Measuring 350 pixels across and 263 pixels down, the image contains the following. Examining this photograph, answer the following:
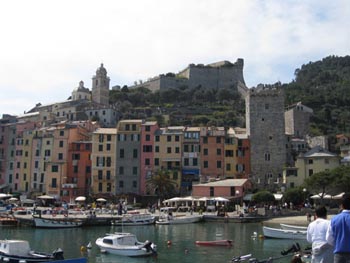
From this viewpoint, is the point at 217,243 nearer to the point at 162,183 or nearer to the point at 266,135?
the point at 162,183

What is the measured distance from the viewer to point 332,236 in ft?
27.6

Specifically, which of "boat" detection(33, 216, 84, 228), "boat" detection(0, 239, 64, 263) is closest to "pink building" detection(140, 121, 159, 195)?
"boat" detection(33, 216, 84, 228)

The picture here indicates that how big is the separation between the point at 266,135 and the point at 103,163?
24972 mm

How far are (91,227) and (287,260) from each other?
25.7 m

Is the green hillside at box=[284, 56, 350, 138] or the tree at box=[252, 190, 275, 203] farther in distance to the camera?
the green hillside at box=[284, 56, 350, 138]

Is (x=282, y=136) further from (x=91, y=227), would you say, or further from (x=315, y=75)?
(x=315, y=75)

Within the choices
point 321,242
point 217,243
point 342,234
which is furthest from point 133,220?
point 342,234

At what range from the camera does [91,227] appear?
46.7 m

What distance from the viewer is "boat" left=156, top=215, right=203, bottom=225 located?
4812 centimetres

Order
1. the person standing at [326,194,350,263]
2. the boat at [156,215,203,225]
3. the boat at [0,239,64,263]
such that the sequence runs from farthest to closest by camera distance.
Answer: the boat at [156,215,203,225], the boat at [0,239,64,263], the person standing at [326,194,350,263]

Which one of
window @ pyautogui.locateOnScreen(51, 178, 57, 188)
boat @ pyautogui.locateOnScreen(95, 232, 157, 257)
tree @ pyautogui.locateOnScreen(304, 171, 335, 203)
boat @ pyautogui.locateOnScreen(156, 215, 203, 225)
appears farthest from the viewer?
window @ pyautogui.locateOnScreen(51, 178, 57, 188)

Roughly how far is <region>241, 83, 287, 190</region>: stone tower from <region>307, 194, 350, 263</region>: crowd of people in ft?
190

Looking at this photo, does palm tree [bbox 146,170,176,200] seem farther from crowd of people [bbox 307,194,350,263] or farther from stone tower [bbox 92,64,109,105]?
stone tower [bbox 92,64,109,105]

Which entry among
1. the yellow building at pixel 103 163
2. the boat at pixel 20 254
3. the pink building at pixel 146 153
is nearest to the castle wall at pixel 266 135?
the pink building at pixel 146 153
